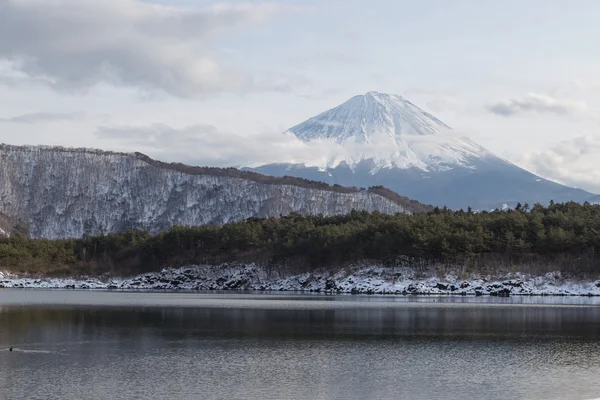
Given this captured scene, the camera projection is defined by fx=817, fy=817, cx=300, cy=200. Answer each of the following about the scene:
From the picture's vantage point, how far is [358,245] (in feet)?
439

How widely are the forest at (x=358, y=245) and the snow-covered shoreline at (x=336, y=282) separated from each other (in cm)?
188

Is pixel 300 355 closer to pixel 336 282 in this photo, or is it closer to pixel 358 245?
pixel 336 282

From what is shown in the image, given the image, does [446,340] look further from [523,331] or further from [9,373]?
[9,373]

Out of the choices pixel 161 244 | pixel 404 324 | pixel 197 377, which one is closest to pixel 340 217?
pixel 161 244

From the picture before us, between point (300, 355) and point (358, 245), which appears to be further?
point (358, 245)

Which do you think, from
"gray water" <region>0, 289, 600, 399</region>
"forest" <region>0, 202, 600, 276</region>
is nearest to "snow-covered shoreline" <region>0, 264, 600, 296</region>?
"forest" <region>0, 202, 600, 276</region>

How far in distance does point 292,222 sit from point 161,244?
2603 cm

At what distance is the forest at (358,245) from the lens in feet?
385

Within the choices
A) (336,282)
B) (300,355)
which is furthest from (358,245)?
(300,355)

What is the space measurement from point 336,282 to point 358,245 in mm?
7037

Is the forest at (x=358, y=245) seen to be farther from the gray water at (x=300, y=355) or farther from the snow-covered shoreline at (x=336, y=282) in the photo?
the gray water at (x=300, y=355)

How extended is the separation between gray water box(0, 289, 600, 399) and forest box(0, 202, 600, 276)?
1788 inches

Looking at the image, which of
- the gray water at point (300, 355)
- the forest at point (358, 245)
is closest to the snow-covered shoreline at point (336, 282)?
the forest at point (358, 245)

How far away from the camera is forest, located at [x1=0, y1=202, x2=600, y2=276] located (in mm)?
117438
